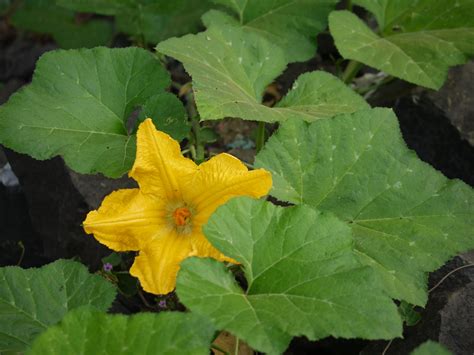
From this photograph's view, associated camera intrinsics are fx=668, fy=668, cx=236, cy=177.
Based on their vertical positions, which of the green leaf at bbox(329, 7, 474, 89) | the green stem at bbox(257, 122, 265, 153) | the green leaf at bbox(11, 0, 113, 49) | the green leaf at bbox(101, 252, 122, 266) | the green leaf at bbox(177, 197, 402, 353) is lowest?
the green leaf at bbox(101, 252, 122, 266)

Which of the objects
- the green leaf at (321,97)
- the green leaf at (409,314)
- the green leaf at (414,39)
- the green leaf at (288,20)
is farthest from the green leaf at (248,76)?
the green leaf at (409,314)

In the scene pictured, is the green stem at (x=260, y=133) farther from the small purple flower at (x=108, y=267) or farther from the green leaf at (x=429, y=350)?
the green leaf at (x=429, y=350)

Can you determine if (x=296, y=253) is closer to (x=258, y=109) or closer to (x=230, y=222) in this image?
(x=230, y=222)

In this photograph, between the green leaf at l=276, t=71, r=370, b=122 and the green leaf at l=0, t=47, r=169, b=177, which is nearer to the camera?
the green leaf at l=0, t=47, r=169, b=177

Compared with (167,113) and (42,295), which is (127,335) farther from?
(167,113)

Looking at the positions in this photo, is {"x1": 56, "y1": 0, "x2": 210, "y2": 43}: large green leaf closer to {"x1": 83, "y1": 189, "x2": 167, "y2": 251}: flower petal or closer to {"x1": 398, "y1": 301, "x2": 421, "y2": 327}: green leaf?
{"x1": 83, "y1": 189, "x2": 167, "y2": 251}: flower petal

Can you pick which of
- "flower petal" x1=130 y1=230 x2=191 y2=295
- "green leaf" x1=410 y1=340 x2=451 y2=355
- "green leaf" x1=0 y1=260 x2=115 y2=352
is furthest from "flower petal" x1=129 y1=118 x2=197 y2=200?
"green leaf" x1=410 y1=340 x2=451 y2=355
